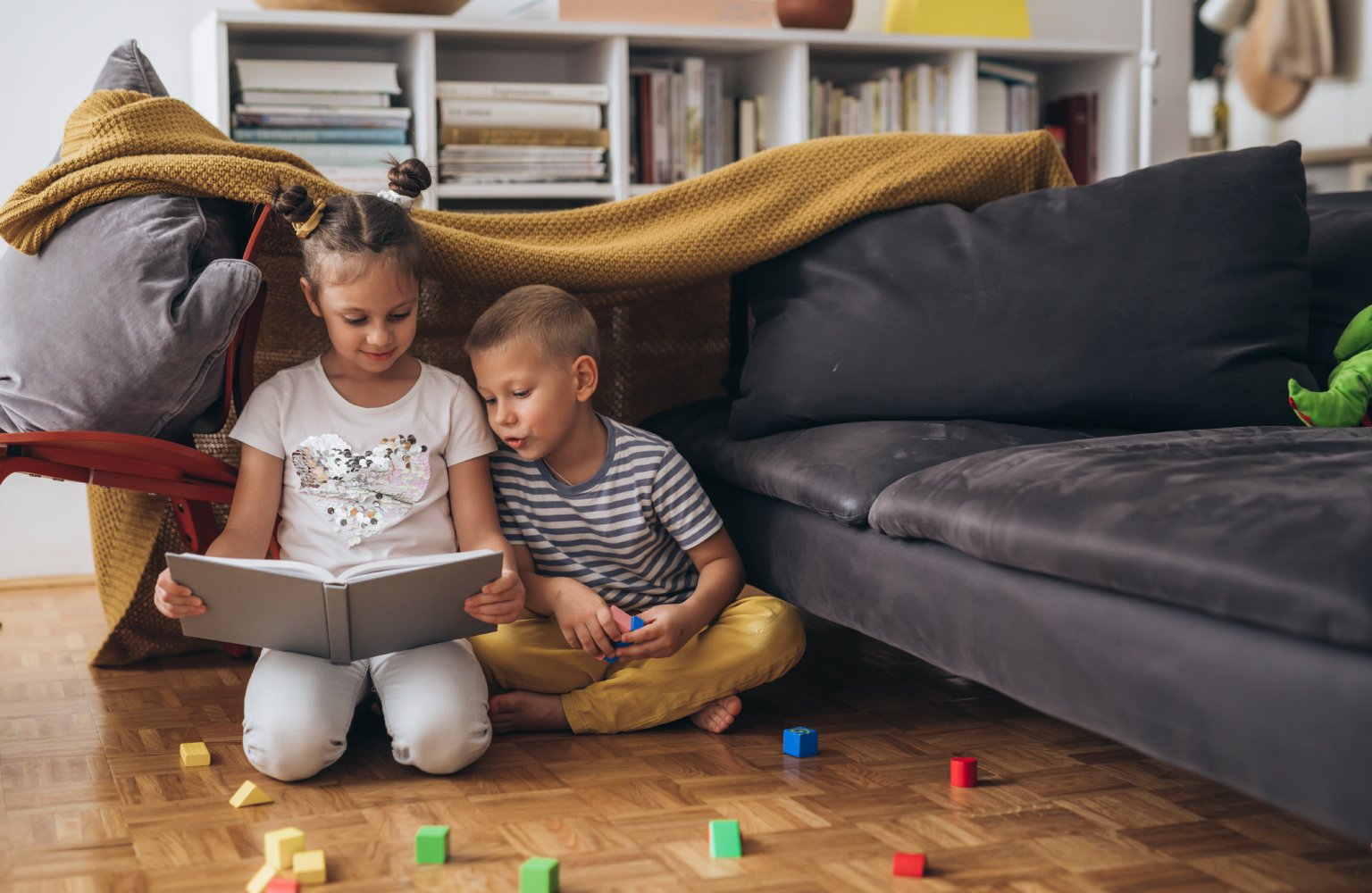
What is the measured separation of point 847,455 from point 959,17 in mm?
1892

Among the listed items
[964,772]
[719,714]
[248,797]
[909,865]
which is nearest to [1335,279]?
[964,772]

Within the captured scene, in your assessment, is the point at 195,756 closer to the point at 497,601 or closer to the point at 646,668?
the point at 497,601

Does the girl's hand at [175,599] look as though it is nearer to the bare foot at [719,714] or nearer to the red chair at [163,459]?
the red chair at [163,459]

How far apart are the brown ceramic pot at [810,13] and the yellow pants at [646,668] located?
1.69m

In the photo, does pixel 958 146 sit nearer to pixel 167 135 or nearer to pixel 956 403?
pixel 956 403

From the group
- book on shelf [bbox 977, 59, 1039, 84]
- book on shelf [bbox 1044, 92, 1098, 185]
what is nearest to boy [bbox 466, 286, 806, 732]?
book on shelf [bbox 977, 59, 1039, 84]

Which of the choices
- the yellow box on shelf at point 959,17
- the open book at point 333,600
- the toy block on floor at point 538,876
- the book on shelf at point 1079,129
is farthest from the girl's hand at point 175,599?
the book on shelf at point 1079,129

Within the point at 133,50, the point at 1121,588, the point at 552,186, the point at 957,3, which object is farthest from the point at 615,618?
the point at 957,3

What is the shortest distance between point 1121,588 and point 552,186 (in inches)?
77.6

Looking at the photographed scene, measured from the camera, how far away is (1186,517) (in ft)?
3.72

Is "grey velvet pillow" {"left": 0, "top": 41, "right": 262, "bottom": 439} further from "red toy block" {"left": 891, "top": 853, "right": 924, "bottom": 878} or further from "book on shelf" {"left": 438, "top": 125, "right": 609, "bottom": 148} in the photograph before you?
"book on shelf" {"left": 438, "top": 125, "right": 609, "bottom": 148}

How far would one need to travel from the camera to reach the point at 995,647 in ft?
4.35

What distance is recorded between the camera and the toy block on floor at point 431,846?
4.24 feet

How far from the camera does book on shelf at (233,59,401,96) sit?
2.70m
